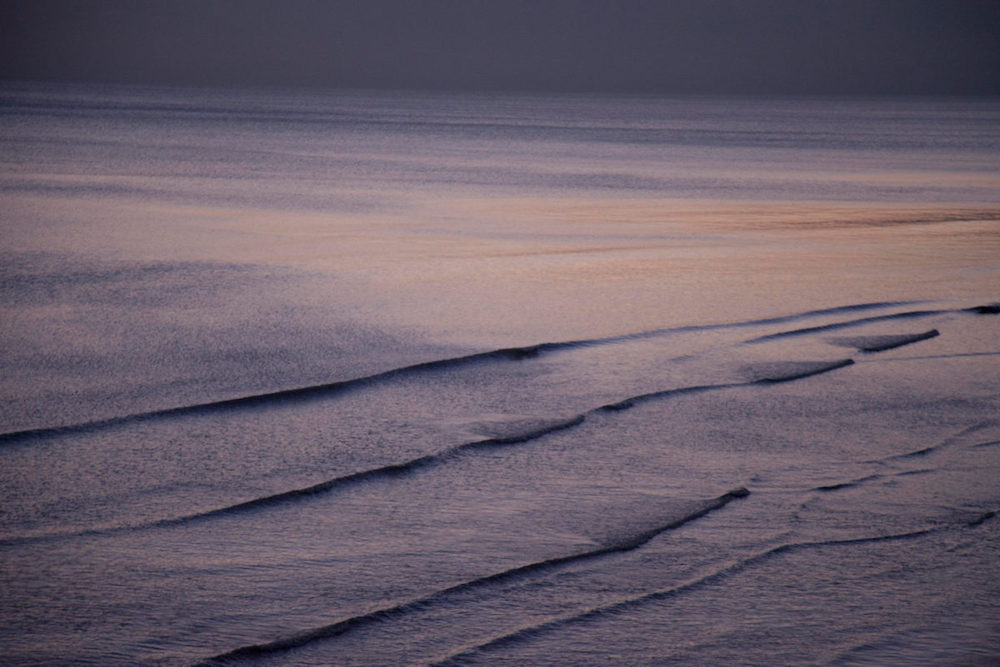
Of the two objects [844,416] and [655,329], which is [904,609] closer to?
[844,416]

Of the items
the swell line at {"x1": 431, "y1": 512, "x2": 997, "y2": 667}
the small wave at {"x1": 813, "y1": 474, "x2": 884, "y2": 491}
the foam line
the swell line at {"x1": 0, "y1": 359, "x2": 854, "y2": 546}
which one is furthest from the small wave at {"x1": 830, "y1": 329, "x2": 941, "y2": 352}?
the foam line

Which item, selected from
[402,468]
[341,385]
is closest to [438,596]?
[402,468]

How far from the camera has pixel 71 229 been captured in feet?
35.5

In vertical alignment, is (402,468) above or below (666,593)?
above

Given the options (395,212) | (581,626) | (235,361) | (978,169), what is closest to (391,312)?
(235,361)

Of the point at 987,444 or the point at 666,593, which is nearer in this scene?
the point at 666,593

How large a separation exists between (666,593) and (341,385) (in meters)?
2.43

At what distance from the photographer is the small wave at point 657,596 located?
2672mm

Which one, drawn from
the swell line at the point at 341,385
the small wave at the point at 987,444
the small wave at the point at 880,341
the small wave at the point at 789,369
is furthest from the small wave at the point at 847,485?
the small wave at the point at 880,341

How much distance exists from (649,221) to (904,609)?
10374mm

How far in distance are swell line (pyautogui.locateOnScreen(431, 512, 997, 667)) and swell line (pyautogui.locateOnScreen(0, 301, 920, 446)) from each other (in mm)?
2279

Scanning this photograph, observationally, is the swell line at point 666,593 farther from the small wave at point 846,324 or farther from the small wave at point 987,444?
the small wave at point 846,324

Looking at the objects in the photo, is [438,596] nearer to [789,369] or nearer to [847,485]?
[847,485]

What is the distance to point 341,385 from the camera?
510 cm
